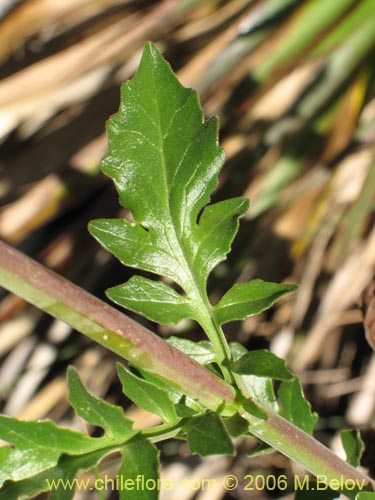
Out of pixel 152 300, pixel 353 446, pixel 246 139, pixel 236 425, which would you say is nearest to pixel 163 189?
pixel 152 300

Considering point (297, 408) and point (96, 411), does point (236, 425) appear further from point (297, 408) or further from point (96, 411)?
point (297, 408)

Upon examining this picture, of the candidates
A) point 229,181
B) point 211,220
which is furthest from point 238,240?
point 211,220

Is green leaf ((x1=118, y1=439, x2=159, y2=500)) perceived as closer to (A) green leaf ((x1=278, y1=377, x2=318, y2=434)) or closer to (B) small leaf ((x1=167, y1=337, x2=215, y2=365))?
(B) small leaf ((x1=167, y1=337, x2=215, y2=365))

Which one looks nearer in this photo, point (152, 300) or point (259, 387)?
point (152, 300)

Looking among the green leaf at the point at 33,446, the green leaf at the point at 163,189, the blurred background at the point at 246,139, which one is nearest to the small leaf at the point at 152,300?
the green leaf at the point at 163,189

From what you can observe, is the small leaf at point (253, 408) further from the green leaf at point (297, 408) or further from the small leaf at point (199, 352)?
the green leaf at point (297, 408)

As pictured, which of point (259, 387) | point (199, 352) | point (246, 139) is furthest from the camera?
point (246, 139)

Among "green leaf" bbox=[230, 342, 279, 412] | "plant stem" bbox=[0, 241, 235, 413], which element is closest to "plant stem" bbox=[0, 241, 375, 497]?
"plant stem" bbox=[0, 241, 235, 413]
